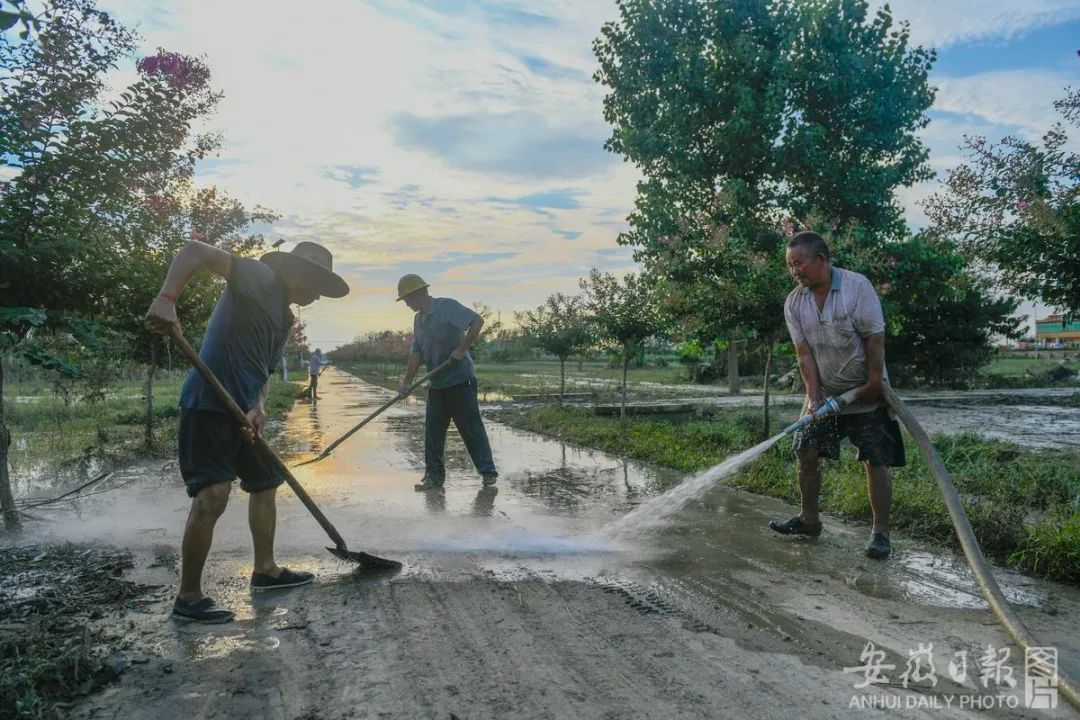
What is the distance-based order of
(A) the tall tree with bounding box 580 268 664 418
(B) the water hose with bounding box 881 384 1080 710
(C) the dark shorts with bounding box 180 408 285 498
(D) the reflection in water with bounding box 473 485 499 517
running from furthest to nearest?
(A) the tall tree with bounding box 580 268 664 418, (D) the reflection in water with bounding box 473 485 499 517, (C) the dark shorts with bounding box 180 408 285 498, (B) the water hose with bounding box 881 384 1080 710

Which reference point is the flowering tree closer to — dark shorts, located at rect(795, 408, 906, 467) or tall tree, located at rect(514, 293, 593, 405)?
dark shorts, located at rect(795, 408, 906, 467)

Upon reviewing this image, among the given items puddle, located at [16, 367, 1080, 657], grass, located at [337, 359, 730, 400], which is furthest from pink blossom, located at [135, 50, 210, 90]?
grass, located at [337, 359, 730, 400]

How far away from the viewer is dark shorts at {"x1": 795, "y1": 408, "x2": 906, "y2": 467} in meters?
4.24

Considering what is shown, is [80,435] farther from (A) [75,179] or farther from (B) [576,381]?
(B) [576,381]

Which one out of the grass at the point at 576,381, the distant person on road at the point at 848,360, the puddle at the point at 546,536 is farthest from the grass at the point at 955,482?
the grass at the point at 576,381

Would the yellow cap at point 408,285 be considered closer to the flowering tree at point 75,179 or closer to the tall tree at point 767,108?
the flowering tree at point 75,179


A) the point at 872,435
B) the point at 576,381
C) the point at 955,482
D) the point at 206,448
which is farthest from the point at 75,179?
the point at 576,381

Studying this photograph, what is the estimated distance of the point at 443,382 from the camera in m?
6.73

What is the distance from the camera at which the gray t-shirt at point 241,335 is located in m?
3.37

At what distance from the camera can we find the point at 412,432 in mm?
11836

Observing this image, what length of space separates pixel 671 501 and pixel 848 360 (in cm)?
201

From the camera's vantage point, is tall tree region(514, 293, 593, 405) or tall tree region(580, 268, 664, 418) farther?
tall tree region(514, 293, 593, 405)

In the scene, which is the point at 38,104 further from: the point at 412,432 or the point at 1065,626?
the point at 412,432

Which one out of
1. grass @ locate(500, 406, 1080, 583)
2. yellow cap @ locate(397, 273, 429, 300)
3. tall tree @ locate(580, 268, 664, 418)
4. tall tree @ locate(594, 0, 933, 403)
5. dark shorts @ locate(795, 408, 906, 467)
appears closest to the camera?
grass @ locate(500, 406, 1080, 583)
